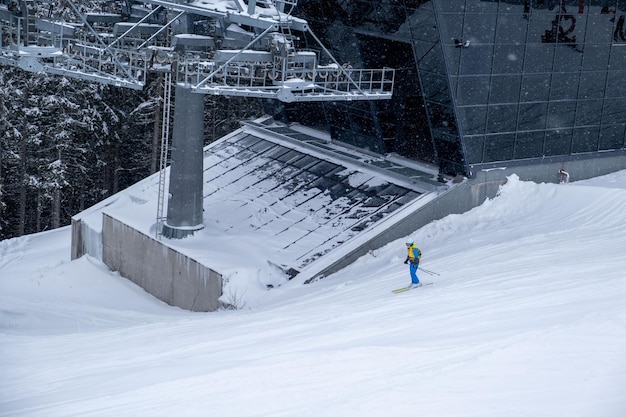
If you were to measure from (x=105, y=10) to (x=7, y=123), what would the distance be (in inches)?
292

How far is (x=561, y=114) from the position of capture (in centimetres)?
2480

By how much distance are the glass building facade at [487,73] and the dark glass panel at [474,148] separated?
3cm

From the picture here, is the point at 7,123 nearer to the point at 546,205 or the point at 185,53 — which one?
the point at 185,53

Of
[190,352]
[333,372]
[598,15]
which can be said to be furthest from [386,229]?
[333,372]

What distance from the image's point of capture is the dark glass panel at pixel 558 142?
Answer: 82.0 feet

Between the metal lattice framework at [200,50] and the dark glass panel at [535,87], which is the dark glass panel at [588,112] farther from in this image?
the metal lattice framework at [200,50]

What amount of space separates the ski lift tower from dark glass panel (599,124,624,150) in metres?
6.28

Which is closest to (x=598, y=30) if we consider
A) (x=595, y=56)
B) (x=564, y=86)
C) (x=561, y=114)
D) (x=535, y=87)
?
(x=595, y=56)

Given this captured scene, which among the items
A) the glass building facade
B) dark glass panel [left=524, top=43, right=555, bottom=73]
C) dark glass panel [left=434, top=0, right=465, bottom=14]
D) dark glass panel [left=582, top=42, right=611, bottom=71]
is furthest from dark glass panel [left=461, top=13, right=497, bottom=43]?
dark glass panel [left=582, top=42, right=611, bottom=71]

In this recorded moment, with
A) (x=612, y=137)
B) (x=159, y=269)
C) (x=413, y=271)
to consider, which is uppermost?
(x=612, y=137)

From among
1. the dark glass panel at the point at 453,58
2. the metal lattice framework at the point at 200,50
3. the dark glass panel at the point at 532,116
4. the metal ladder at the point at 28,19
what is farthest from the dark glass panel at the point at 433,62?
the metal ladder at the point at 28,19

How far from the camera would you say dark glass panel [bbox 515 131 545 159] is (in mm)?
24453

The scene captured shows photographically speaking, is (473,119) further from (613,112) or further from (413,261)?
(413,261)

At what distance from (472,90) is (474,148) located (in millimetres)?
1595
